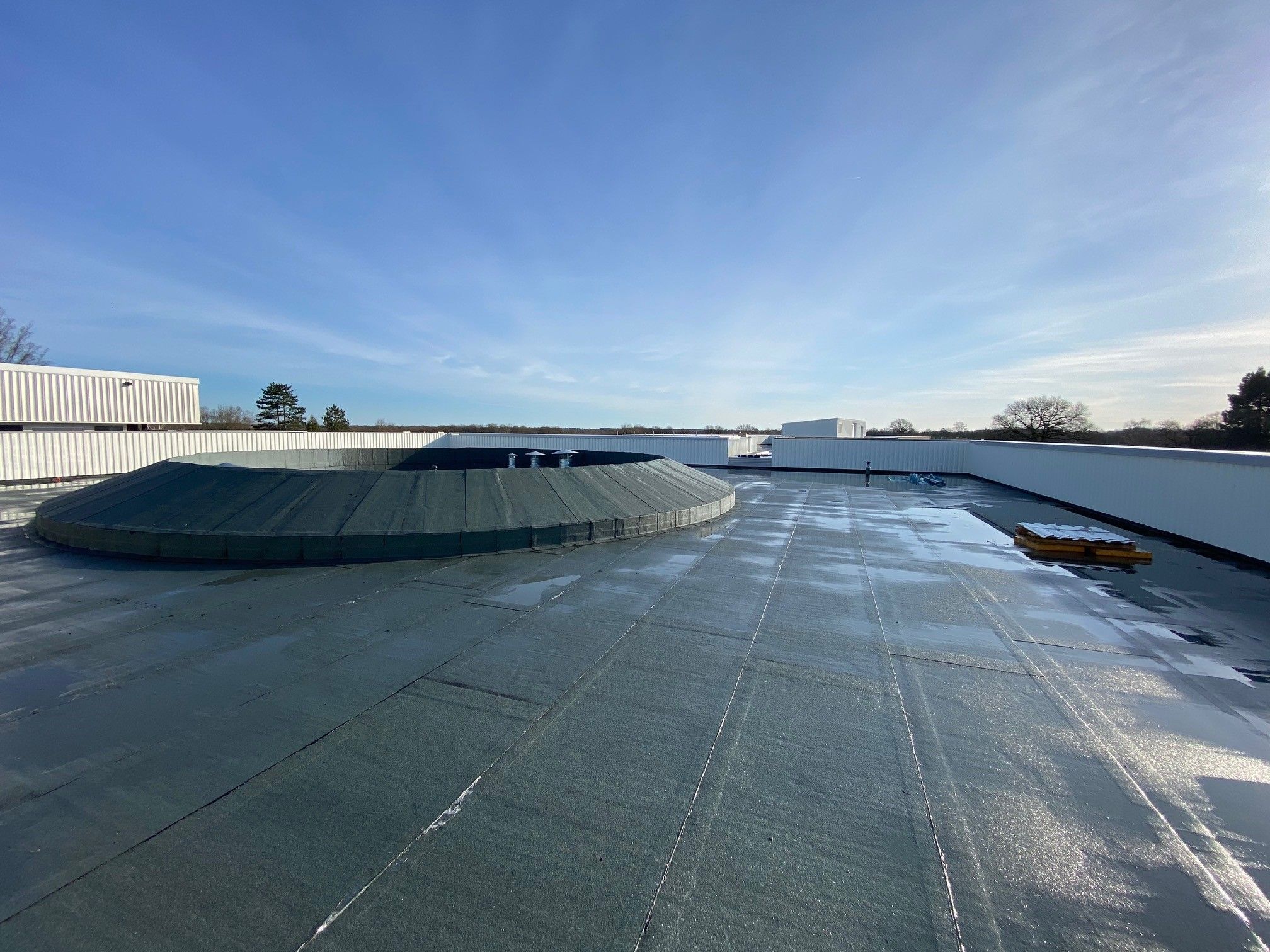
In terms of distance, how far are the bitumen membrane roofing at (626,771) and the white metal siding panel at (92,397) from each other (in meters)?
19.5

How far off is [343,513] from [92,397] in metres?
21.2

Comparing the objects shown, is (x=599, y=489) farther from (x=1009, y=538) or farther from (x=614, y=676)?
(x=1009, y=538)

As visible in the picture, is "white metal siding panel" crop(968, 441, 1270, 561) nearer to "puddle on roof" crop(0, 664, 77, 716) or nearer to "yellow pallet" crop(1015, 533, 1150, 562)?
"yellow pallet" crop(1015, 533, 1150, 562)

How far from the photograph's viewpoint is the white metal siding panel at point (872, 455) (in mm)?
30969

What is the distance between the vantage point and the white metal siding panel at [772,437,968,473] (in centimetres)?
3097

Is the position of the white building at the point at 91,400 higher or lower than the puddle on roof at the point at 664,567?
higher

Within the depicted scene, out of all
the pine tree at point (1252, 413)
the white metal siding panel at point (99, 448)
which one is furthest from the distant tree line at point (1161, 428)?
the white metal siding panel at point (99, 448)

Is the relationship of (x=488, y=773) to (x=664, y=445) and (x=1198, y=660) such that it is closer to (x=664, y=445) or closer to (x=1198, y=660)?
(x=1198, y=660)

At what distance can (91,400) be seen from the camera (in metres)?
21.8

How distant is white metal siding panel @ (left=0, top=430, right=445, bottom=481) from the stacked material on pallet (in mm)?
22026

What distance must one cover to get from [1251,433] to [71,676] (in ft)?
166

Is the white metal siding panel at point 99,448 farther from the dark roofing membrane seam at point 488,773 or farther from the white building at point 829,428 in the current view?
the white building at point 829,428

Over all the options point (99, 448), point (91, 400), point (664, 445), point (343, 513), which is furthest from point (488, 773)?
point (664, 445)

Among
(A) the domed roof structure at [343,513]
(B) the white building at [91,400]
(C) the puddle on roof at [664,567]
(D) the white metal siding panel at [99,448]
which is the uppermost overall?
(B) the white building at [91,400]
